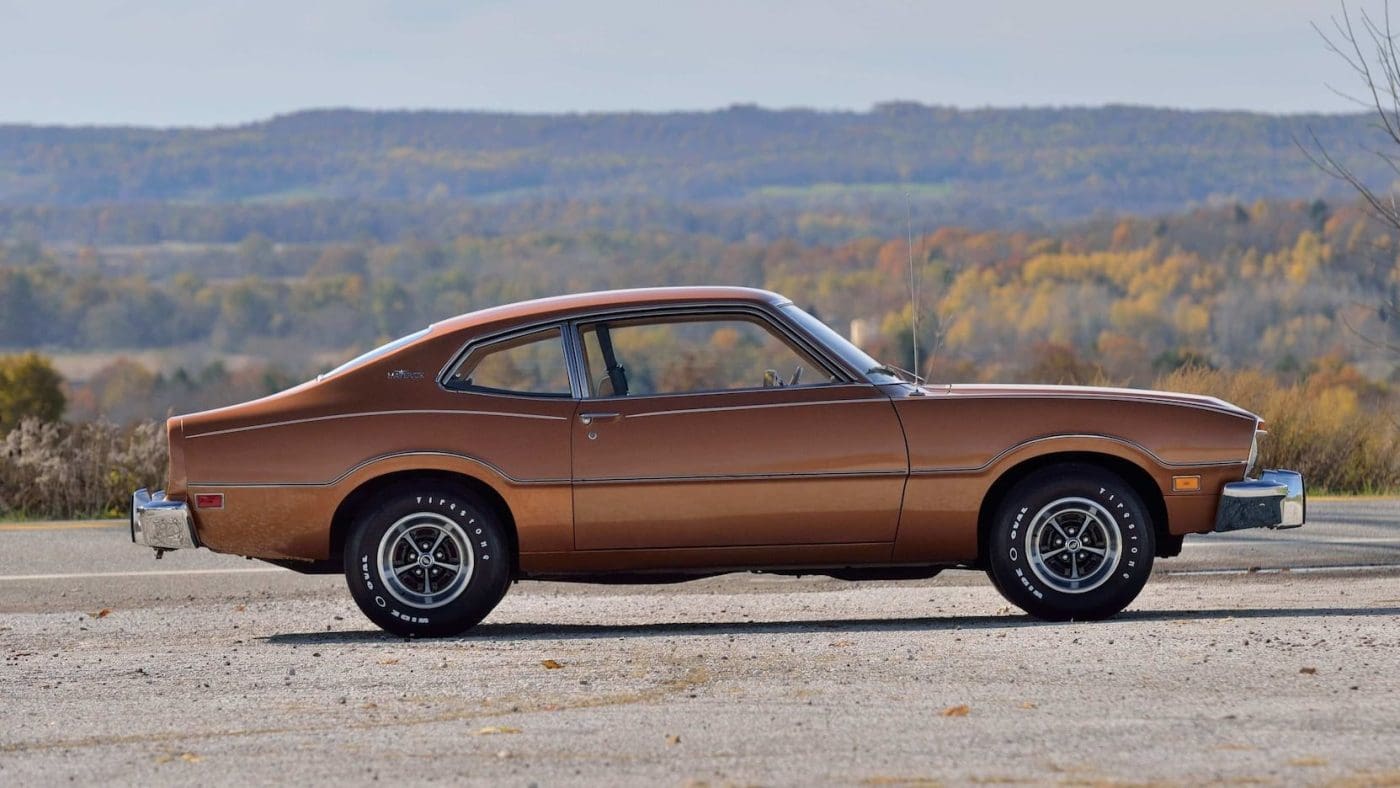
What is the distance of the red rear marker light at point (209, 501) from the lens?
8570 millimetres

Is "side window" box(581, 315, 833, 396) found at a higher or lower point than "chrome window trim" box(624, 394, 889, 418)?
higher

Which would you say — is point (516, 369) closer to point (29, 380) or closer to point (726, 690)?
point (726, 690)

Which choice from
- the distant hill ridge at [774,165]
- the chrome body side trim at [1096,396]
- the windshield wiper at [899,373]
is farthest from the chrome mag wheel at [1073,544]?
the distant hill ridge at [774,165]

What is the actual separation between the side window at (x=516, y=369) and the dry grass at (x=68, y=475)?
8372 mm

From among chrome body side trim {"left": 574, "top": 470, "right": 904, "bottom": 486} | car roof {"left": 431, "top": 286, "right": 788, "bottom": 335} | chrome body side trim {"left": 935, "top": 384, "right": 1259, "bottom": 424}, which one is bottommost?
chrome body side trim {"left": 574, "top": 470, "right": 904, "bottom": 486}

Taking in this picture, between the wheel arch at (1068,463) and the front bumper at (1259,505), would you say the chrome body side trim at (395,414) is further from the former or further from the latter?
the front bumper at (1259,505)

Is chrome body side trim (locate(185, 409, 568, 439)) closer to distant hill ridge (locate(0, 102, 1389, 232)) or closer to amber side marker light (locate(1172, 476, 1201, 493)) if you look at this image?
amber side marker light (locate(1172, 476, 1201, 493))

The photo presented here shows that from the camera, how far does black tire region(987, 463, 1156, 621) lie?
27.8 ft

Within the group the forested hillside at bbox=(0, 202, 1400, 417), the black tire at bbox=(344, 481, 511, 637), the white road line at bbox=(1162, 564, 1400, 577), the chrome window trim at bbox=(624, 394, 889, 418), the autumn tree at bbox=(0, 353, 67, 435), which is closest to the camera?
the black tire at bbox=(344, 481, 511, 637)

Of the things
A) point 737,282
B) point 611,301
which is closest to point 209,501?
point 611,301

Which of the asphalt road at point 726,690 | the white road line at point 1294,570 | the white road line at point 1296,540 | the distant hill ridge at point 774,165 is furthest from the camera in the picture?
the distant hill ridge at point 774,165

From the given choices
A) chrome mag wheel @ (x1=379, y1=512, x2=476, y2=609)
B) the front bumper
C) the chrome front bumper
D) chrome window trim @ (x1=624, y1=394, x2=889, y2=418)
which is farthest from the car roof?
the front bumper

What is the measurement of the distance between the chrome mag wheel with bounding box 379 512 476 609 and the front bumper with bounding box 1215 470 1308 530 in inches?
133

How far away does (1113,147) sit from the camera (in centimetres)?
17688
